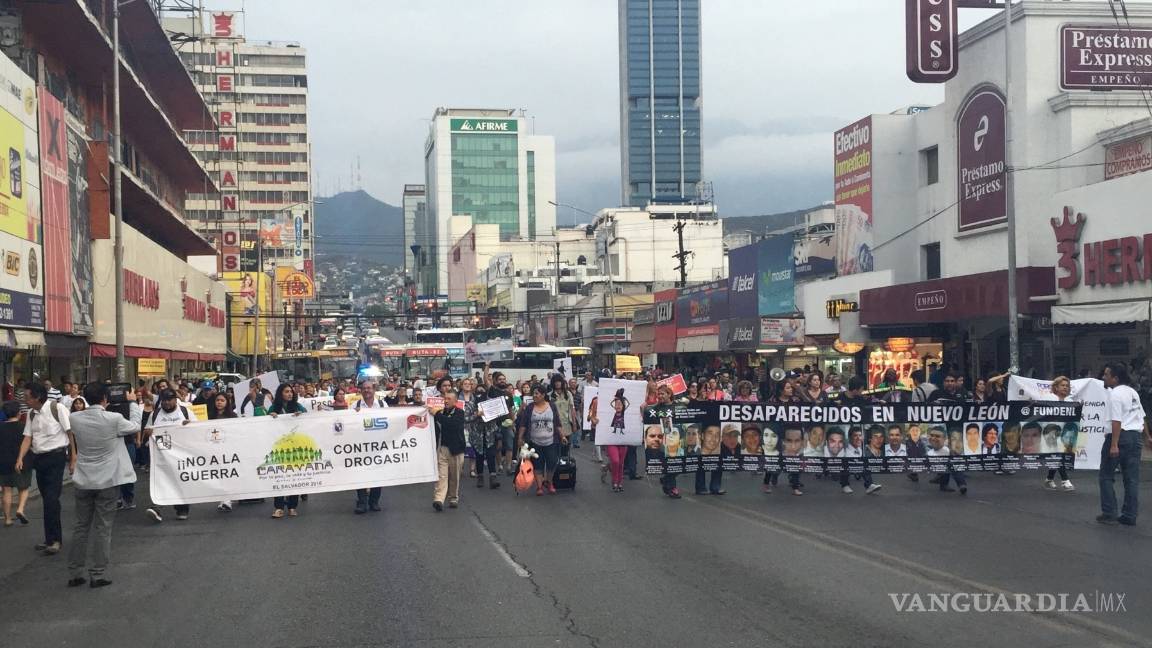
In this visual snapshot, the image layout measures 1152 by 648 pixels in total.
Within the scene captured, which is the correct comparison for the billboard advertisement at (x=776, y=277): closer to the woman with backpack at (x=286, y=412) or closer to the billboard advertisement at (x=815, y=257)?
the billboard advertisement at (x=815, y=257)

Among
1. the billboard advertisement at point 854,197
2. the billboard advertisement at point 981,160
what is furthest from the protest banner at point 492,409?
the billboard advertisement at point 854,197

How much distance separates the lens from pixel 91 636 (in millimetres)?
8062

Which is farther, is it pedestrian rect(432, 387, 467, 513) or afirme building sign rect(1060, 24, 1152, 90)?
afirme building sign rect(1060, 24, 1152, 90)

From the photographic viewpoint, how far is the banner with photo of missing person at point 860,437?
16.1 m

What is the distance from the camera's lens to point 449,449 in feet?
51.0

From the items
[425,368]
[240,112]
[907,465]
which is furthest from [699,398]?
[240,112]

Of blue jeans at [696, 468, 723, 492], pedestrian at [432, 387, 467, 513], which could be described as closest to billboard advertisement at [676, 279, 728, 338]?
blue jeans at [696, 468, 723, 492]

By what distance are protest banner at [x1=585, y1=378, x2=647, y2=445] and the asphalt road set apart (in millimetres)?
1858

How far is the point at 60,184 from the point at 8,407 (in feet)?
44.1

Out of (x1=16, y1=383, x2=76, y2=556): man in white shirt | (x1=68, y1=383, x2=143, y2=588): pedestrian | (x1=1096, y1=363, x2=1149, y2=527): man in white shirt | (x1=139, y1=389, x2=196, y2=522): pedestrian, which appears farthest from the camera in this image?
(x1=139, y1=389, x2=196, y2=522): pedestrian

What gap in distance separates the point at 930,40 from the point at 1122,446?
64.5 ft

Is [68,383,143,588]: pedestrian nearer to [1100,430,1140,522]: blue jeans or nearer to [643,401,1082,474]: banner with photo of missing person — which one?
[643,401,1082,474]: banner with photo of missing person

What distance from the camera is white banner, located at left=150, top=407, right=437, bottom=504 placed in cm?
1470

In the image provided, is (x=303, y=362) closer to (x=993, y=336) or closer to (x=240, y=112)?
(x=240, y=112)
